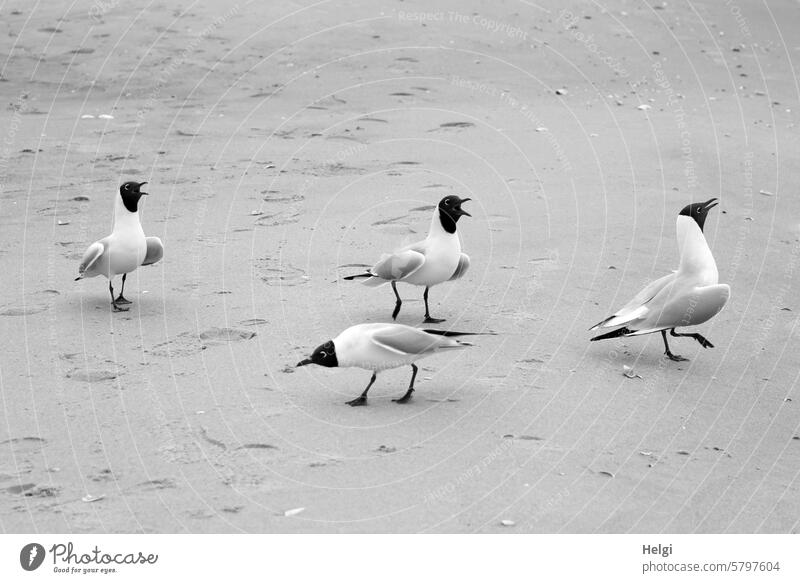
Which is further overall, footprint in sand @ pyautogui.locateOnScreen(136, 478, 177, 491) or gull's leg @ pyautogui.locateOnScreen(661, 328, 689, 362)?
gull's leg @ pyautogui.locateOnScreen(661, 328, 689, 362)

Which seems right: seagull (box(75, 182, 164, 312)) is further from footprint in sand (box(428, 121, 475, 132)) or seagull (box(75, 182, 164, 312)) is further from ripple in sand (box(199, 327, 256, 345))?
footprint in sand (box(428, 121, 475, 132))

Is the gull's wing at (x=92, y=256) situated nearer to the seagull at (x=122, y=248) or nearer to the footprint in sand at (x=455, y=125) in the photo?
the seagull at (x=122, y=248)

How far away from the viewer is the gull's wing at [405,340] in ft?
21.0

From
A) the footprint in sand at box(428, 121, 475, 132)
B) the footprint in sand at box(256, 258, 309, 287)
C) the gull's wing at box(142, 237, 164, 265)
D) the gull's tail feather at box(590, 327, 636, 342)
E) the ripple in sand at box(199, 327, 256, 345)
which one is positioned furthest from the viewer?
the footprint in sand at box(428, 121, 475, 132)

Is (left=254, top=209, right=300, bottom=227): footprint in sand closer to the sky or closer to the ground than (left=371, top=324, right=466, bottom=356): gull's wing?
closer to the sky

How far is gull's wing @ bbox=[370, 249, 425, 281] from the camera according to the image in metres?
7.74

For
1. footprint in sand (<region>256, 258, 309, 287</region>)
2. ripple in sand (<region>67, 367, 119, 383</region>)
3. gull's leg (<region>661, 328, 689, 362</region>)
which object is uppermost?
footprint in sand (<region>256, 258, 309, 287</region>)

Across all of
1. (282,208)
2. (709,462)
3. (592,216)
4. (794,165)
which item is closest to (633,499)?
(709,462)

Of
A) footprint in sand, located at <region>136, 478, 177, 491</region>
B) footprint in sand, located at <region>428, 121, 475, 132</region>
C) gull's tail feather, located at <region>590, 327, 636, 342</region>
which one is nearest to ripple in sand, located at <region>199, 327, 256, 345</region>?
footprint in sand, located at <region>136, 478, 177, 491</region>

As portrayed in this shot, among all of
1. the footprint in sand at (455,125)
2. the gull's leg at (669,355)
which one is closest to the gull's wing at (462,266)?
the gull's leg at (669,355)

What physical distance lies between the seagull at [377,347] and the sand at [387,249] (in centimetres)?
30

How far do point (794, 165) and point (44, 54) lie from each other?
985cm

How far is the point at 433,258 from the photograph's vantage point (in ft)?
25.5
